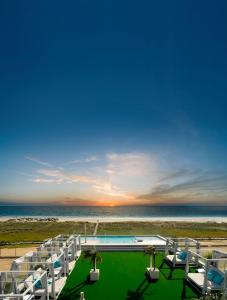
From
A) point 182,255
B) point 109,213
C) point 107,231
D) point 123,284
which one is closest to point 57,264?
point 123,284

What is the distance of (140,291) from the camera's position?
9.58 meters

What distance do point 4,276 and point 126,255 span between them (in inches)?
308

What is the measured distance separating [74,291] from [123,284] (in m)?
1.93

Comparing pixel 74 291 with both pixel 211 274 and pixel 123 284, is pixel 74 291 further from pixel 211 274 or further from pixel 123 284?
pixel 211 274

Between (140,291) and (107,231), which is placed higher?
(140,291)

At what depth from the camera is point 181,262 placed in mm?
12539

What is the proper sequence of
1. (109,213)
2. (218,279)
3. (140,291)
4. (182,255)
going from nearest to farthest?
(218,279) → (140,291) → (182,255) → (109,213)

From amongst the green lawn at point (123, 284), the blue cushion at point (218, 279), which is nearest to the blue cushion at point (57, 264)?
the green lawn at point (123, 284)


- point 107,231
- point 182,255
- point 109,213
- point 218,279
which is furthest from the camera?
point 109,213

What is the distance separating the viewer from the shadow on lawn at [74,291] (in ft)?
29.9

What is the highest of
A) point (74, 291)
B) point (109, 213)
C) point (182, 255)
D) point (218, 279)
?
point (218, 279)

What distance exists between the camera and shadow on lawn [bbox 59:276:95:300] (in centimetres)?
910

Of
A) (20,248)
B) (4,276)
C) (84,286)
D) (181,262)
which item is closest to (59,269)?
(84,286)

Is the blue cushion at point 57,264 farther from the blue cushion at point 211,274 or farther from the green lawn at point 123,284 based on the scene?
the blue cushion at point 211,274
